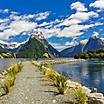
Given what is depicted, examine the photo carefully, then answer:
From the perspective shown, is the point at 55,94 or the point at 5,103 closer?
the point at 5,103

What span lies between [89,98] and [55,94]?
3695 mm

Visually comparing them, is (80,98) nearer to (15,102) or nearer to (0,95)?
(15,102)

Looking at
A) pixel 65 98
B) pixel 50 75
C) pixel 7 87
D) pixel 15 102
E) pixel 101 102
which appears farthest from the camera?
pixel 50 75

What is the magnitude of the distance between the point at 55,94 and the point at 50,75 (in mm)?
14274

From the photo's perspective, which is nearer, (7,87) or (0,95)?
(0,95)

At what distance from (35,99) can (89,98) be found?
142 inches

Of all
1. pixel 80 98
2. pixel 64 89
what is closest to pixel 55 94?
pixel 64 89

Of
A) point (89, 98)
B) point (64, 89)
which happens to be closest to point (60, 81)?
point (64, 89)

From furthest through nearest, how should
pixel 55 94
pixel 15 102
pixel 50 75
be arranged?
pixel 50 75 < pixel 55 94 < pixel 15 102

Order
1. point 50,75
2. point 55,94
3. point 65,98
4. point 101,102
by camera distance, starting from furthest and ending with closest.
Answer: point 50,75
point 55,94
point 65,98
point 101,102

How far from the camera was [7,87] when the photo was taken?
73.9ft

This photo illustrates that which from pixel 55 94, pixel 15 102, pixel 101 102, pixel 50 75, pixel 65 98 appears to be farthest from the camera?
pixel 50 75

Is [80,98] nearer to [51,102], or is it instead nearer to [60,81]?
[51,102]

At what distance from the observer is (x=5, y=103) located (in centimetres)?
1761
